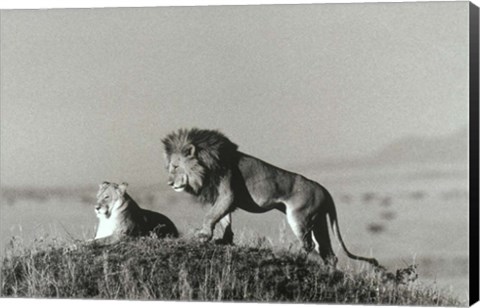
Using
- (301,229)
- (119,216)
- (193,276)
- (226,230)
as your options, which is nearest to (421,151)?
(301,229)

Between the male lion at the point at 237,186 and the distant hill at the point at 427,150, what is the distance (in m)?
0.69

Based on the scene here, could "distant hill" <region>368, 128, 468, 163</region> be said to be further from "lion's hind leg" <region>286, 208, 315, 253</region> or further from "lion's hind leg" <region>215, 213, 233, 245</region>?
Answer: "lion's hind leg" <region>215, 213, 233, 245</region>

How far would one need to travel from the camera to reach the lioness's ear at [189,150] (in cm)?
1628

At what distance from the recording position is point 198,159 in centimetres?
1630

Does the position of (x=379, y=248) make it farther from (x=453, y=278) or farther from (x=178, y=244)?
(x=178, y=244)

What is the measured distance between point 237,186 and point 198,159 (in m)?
0.43

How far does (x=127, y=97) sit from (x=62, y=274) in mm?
1711

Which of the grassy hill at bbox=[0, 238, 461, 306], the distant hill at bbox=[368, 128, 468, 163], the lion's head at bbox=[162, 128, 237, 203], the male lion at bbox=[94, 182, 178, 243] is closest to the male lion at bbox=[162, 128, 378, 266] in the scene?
the lion's head at bbox=[162, 128, 237, 203]

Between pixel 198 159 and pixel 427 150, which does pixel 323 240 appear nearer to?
pixel 427 150

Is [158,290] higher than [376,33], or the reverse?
[376,33]

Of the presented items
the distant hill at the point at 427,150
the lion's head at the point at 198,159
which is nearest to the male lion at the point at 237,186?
the lion's head at the point at 198,159

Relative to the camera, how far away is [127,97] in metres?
16.4

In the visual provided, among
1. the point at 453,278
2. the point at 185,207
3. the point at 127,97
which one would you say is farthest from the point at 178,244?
the point at 453,278

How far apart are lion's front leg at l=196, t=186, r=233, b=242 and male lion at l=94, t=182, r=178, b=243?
0.41 meters
